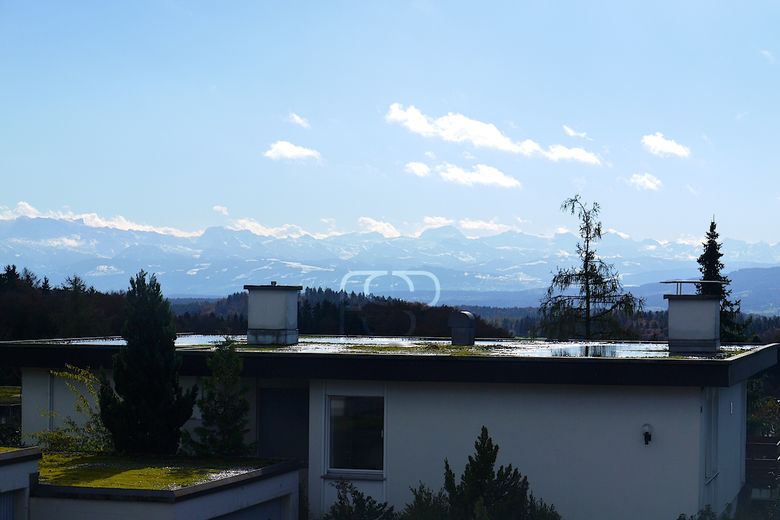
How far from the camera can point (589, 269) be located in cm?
4306

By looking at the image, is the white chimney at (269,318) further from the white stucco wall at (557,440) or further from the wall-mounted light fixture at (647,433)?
the wall-mounted light fixture at (647,433)

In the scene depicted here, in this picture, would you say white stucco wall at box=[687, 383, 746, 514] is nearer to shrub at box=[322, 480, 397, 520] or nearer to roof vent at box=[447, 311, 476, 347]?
shrub at box=[322, 480, 397, 520]

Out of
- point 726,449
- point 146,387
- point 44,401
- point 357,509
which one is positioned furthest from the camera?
point 726,449

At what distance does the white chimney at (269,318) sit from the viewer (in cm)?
2328

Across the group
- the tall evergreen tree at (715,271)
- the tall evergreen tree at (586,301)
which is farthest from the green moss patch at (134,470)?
the tall evergreen tree at (715,271)

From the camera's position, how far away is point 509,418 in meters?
18.5

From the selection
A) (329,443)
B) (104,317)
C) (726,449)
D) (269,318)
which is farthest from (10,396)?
(104,317)

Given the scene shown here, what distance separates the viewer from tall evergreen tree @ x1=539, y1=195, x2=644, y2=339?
137ft

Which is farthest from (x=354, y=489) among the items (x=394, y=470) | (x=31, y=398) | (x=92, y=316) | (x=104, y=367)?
(x=92, y=316)

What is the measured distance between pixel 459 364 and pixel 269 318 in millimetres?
6436

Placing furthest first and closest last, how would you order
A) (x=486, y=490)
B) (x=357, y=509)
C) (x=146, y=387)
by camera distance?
(x=146, y=387), (x=357, y=509), (x=486, y=490)

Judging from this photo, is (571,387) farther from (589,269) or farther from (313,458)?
(589,269)

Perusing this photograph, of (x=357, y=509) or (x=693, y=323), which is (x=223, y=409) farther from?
(x=693, y=323)

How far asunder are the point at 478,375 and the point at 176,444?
5349mm
